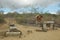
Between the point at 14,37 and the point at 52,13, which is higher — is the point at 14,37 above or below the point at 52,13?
below

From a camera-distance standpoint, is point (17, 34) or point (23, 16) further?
point (23, 16)

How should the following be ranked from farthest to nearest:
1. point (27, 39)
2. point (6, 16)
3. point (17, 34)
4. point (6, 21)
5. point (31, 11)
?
point (31, 11) < point (6, 16) < point (6, 21) < point (17, 34) < point (27, 39)

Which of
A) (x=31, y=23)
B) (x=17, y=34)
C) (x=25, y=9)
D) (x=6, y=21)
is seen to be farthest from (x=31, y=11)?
(x=17, y=34)

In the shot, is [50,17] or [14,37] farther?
[50,17]

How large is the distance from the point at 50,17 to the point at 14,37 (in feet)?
25.9

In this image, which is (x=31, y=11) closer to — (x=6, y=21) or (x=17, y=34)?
(x=6, y=21)

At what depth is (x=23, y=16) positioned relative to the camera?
1564 cm

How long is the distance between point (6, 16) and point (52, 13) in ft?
15.4

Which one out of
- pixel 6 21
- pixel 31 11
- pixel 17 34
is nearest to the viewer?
pixel 17 34

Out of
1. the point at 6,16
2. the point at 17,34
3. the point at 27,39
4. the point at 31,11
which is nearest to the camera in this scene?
the point at 27,39

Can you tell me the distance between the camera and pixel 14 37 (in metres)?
8.48

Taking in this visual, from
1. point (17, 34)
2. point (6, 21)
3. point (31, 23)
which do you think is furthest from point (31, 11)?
point (17, 34)

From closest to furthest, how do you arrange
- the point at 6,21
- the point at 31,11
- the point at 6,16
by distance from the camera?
the point at 6,21 < the point at 6,16 < the point at 31,11

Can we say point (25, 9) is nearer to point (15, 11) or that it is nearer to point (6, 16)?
point (15, 11)
